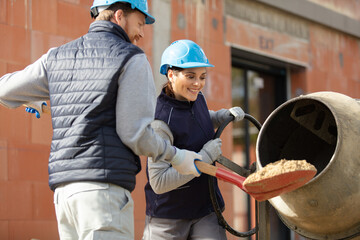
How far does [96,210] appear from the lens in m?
2.03

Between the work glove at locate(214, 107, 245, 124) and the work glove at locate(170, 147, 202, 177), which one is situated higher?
the work glove at locate(214, 107, 245, 124)

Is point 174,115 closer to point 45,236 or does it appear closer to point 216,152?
point 216,152

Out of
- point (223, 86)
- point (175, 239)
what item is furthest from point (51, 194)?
point (223, 86)

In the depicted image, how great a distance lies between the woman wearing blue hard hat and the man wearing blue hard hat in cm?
56

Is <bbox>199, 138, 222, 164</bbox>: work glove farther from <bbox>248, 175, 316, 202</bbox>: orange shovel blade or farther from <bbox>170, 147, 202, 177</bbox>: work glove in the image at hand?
<bbox>248, 175, 316, 202</bbox>: orange shovel blade

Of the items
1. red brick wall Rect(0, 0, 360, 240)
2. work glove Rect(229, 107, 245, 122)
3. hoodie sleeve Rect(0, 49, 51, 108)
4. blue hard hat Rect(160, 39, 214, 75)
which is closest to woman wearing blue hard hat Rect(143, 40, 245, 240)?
blue hard hat Rect(160, 39, 214, 75)

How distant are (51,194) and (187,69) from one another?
190 cm

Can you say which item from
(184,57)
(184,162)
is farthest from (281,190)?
(184,57)

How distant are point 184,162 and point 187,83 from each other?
652 mm

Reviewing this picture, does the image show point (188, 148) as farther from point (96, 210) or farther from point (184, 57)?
point (96, 210)

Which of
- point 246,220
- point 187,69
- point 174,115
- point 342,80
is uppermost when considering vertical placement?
point 342,80

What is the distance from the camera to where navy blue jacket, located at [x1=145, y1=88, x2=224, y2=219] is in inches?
112

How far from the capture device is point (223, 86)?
5.90m

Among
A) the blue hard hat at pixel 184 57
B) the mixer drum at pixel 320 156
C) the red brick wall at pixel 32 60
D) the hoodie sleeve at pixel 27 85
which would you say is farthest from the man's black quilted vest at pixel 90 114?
the red brick wall at pixel 32 60
